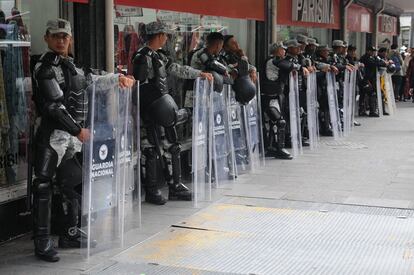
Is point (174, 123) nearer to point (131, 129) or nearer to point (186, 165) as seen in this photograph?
point (131, 129)

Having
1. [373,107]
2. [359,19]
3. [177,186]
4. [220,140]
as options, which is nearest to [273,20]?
[220,140]

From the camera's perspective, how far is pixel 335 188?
7.20 meters

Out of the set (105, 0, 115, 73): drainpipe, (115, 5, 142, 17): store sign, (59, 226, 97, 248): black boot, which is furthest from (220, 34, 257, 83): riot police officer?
(59, 226, 97, 248): black boot

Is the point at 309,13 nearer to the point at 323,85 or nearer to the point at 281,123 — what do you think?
the point at 323,85

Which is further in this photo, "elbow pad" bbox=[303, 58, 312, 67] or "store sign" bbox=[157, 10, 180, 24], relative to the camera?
"elbow pad" bbox=[303, 58, 312, 67]

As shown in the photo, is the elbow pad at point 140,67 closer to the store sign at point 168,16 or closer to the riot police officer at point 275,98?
the store sign at point 168,16

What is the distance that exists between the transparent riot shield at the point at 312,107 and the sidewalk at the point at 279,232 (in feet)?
5.24

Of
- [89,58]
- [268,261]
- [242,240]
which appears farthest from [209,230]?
[89,58]

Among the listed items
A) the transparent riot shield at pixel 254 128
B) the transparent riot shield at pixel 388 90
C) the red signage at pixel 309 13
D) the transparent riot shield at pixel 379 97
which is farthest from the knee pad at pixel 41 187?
the transparent riot shield at pixel 388 90

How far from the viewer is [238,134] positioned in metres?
7.87

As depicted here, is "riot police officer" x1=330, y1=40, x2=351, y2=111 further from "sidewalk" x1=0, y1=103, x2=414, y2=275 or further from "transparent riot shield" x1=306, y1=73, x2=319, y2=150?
"sidewalk" x1=0, y1=103, x2=414, y2=275

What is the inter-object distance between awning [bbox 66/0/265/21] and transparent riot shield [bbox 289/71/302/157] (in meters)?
1.25

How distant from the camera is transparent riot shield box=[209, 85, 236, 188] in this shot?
6.95m

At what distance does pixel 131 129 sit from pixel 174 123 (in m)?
1.00
